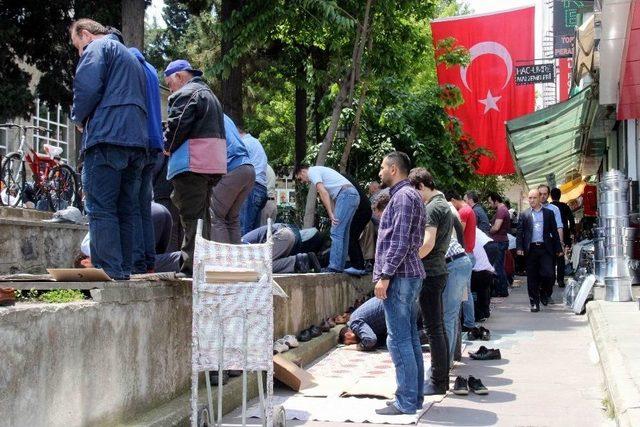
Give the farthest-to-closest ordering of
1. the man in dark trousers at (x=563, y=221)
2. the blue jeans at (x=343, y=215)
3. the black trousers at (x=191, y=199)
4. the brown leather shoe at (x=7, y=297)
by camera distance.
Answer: the man in dark trousers at (x=563, y=221) → the blue jeans at (x=343, y=215) → the black trousers at (x=191, y=199) → the brown leather shoe at (x=7, y=297)

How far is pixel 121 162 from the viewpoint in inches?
237

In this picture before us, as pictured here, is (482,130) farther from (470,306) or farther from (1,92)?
(470,306)

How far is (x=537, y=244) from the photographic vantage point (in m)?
13.8

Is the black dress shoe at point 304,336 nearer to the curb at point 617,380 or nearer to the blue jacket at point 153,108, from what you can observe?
the curb at point 617,380

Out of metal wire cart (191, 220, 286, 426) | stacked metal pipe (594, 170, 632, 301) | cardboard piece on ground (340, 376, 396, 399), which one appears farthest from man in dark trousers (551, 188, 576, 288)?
metal wire cart (191, 220, 286, 426)

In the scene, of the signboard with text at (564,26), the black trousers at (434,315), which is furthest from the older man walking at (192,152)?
the signboard with text at (564,26)

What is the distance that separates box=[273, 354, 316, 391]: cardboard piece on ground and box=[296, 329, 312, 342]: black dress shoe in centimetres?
155

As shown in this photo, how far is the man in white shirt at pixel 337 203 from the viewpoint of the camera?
36.7 ft

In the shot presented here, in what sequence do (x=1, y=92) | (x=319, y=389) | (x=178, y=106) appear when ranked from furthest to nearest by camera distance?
(x=1, y=92) → (x=319, y=389) → (x=178, y=106)

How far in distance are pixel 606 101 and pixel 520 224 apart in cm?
298

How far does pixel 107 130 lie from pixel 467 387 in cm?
391

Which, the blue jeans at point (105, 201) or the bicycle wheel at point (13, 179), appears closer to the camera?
the blue jeans at point (105, 201)

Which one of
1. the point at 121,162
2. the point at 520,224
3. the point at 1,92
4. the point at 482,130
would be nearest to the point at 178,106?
the point at 121,162

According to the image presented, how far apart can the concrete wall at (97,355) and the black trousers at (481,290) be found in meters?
6.66
